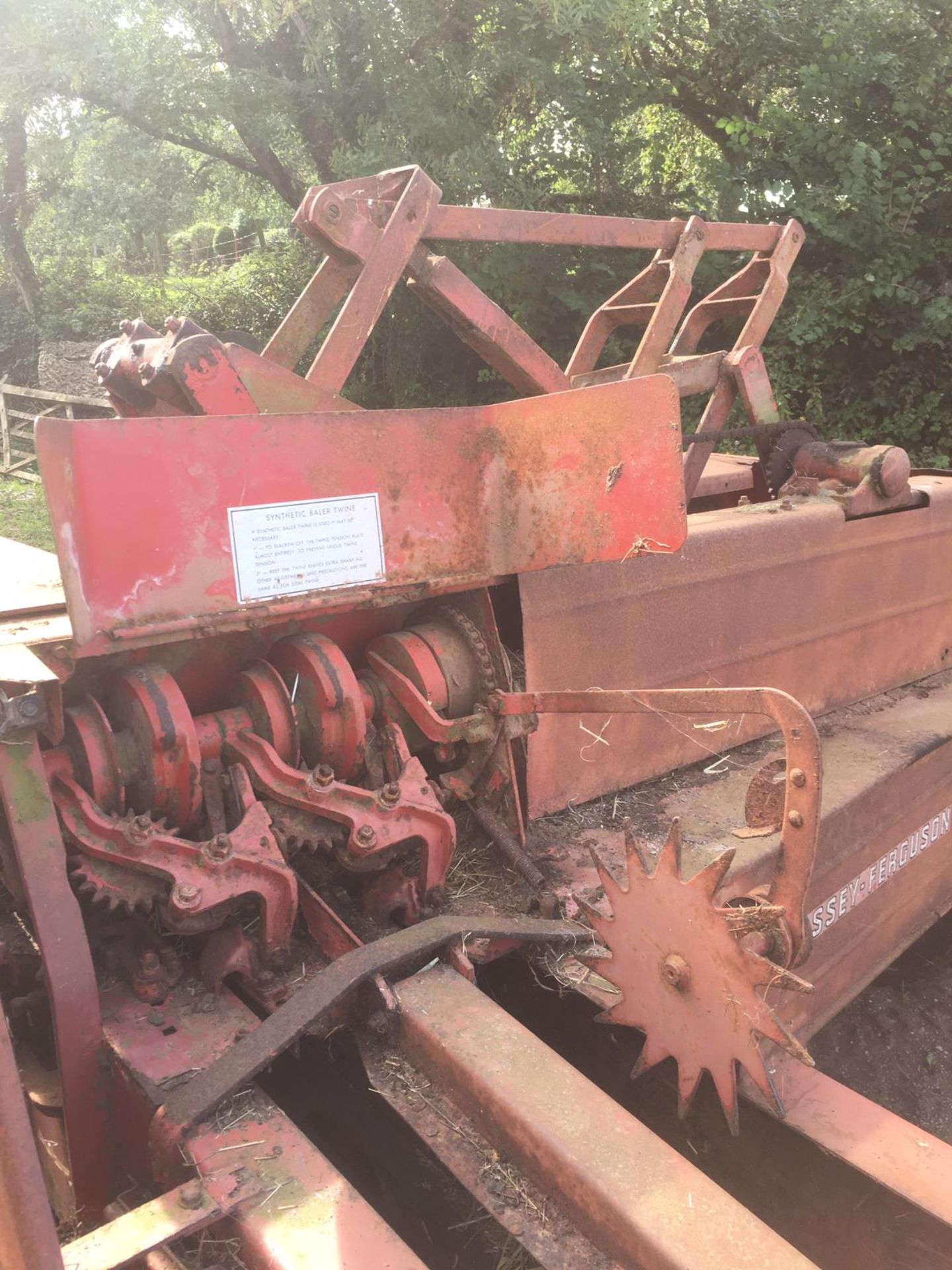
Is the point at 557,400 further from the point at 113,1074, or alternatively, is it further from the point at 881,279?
the point at 881,279

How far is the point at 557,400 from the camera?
2572mm

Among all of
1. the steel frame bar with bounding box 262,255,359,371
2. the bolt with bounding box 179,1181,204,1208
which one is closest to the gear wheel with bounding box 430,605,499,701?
the steel frame bar with bounding box 262,255,359,371

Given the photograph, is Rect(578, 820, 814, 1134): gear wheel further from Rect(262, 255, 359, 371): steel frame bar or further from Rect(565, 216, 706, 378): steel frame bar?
Rect(565, 216, 706, 378): steel frame bar

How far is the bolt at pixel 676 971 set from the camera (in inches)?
82.5

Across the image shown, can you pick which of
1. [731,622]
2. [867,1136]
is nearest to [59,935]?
[867,1136]

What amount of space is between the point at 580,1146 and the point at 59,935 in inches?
41.4

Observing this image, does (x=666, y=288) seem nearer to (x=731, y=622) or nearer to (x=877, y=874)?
(x=731, y=622)

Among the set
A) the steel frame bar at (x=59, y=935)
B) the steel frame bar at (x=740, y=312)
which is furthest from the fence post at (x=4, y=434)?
the steel frame bar at (x=59, y=935)

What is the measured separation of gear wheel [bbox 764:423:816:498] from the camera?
13.1 ft

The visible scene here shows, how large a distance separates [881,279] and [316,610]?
26.0 ft

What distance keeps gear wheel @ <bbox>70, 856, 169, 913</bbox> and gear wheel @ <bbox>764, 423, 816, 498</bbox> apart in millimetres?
2852

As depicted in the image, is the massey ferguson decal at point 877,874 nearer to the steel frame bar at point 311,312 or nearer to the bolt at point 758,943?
the bolt at point 758,943

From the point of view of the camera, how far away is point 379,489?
2.51 metres

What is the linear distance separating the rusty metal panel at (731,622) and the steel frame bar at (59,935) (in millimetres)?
1364
